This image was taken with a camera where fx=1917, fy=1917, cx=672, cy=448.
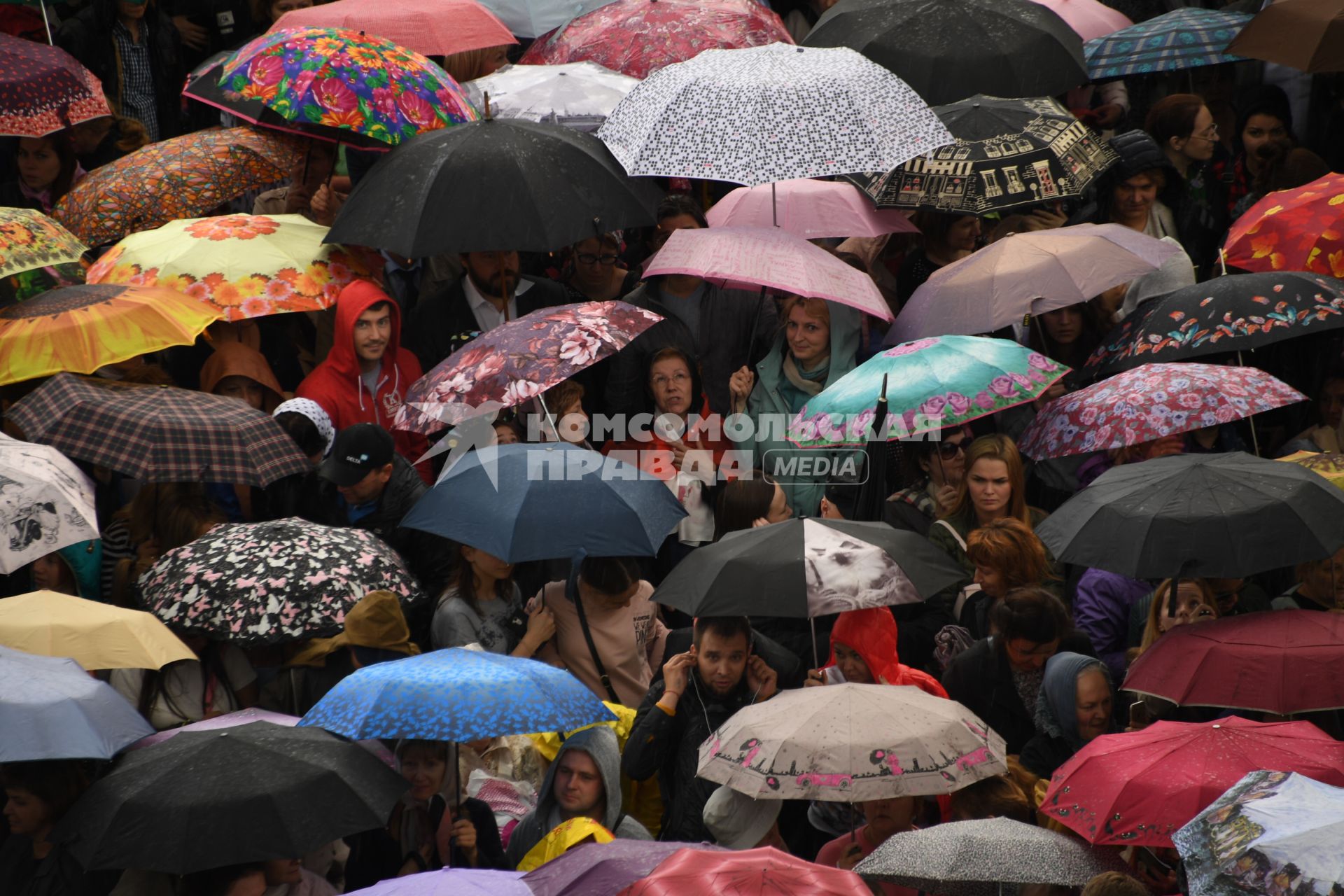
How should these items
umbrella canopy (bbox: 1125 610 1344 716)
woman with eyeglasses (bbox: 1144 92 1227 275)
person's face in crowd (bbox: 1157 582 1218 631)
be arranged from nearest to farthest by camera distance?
umbrella canopy (bbox: 1125 610 1344 716)
person's face in crowd (bbox: 1157 582 1218 631)
woman with eyeglasses (bbox: 1144 92 1227 275)

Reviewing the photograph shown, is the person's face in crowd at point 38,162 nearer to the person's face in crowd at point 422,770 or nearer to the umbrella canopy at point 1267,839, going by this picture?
the person's face in crowd at point 422,770

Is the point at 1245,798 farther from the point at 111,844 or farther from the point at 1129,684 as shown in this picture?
the point at 111,844

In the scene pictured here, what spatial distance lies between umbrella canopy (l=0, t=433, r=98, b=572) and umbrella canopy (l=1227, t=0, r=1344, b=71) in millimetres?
6765

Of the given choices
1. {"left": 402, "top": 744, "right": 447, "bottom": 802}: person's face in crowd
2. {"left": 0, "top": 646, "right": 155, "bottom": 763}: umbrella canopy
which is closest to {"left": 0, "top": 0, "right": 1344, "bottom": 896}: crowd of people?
{"left": 402, "top": 744, "right": 447, "bottom": 802}: person's face in crowd

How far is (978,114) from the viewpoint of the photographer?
9.75m

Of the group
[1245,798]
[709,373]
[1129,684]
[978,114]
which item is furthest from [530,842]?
[978,114]

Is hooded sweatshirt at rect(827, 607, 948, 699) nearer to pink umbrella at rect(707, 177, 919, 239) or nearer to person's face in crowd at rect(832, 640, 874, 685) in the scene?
person's face in crowd at rect(832, 640, 874, 685)

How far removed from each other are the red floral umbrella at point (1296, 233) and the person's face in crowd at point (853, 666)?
3400 millimetres

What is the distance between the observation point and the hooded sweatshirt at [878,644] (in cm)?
704

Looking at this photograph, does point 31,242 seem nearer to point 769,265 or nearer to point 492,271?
point 492,271

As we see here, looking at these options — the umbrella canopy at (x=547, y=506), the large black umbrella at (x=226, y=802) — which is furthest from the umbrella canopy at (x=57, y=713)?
the umbrella canopy at (x=547, y=506)

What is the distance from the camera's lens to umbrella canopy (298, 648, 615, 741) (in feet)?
19.5

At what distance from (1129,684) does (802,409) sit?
2564mm

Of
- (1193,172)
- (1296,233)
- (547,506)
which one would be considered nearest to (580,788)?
(547,506)
